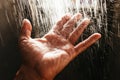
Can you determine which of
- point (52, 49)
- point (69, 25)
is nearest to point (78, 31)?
point (69, 25)

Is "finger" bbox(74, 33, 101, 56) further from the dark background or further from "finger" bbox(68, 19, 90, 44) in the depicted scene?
the dark background

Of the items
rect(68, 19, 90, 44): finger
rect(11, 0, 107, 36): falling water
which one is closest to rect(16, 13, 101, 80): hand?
rect(68, 19, 90, 44): finger

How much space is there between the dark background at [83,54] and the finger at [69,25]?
26cm

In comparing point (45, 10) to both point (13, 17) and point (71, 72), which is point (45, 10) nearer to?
point (13, 17)

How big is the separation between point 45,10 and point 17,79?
658mm

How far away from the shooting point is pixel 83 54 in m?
2.09

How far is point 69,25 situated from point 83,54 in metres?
0.43

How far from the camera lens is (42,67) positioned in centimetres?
165

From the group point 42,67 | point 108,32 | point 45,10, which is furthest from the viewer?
point 45,10

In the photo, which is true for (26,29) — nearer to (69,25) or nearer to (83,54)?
(69,25)

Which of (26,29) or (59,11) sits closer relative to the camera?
(26,29)

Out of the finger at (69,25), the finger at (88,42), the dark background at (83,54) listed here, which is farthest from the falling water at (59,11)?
the finger at (88,42)

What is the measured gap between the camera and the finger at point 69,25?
175cm

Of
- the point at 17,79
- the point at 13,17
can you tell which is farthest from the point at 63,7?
the point at 17,79
